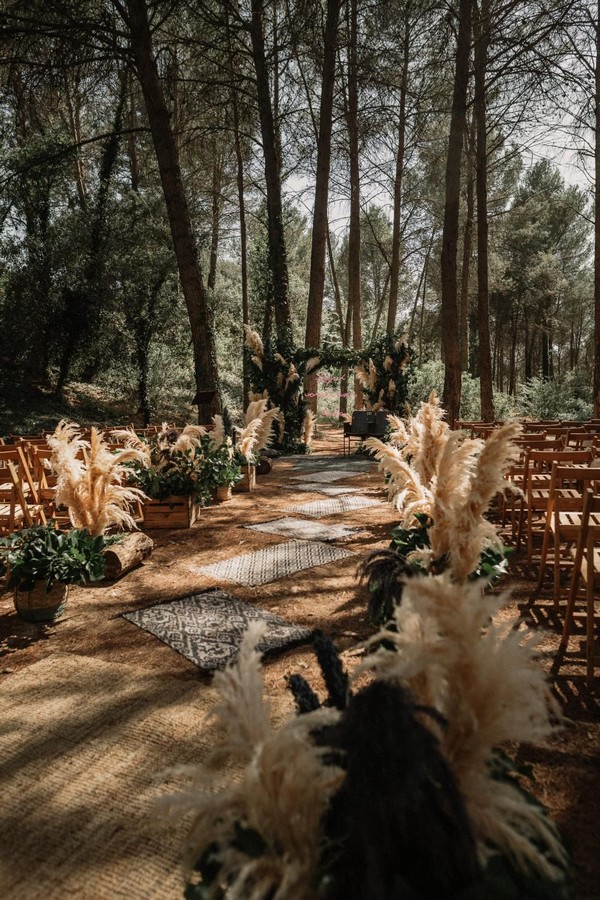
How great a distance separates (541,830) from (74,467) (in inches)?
150

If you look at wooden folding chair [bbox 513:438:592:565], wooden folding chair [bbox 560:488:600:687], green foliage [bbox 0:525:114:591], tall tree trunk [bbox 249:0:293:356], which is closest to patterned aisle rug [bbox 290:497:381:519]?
wooden folding chair [bbox 513:438:592:565]

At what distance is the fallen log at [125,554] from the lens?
445 centimetres

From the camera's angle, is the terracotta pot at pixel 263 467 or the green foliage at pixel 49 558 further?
the terracotta pot at pixel 263 467

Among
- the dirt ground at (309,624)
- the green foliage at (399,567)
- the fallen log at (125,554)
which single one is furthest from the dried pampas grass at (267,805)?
the fallen log at (125,554)

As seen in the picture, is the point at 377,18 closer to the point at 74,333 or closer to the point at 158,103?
the point at 158,103

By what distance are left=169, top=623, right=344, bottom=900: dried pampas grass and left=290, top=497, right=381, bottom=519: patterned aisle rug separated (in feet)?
18.2

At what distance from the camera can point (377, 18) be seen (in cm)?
1262

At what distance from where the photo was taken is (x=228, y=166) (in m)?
21.0

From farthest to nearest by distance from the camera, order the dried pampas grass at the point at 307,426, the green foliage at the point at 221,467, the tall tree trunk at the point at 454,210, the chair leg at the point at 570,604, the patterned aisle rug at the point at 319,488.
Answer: the dried pampas grass at the point at 307,426
the tall tree trunk at the point at 454,210
the patterned aisle rug at the point at 319,488
the green foliage at the point at 221,467
the chair leg at the point at 570,604

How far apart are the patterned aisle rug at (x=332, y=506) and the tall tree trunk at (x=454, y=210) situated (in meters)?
3.95

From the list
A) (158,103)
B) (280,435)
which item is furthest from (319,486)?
(158,103)

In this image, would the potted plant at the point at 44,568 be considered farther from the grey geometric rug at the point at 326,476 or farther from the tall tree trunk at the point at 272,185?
the tall tree trunk at the point at 272,185

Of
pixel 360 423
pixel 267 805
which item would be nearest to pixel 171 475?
pixel 267 805

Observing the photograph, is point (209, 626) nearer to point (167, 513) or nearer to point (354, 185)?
point (167, 513)
